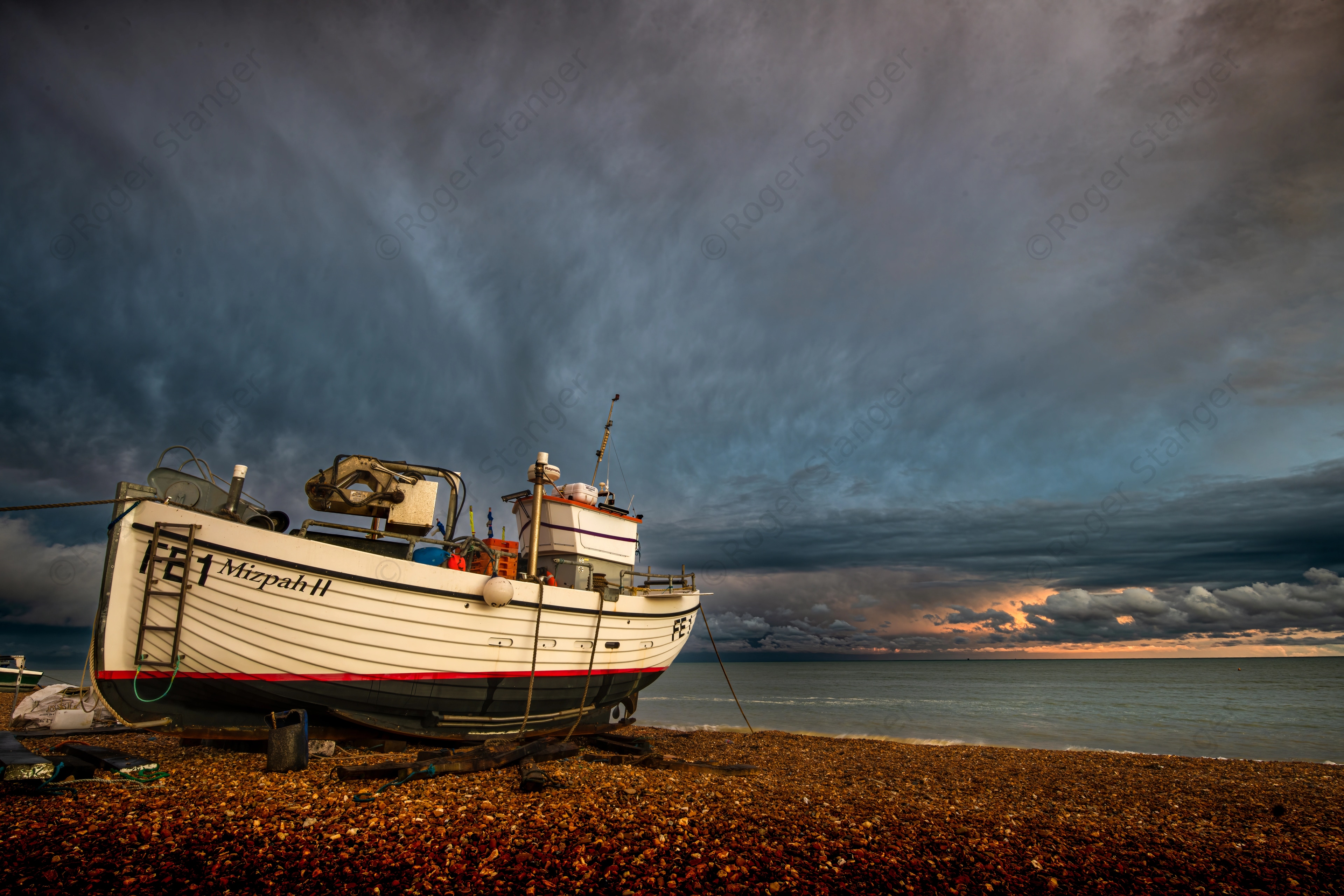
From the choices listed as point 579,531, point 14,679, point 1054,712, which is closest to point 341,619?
point 579,531

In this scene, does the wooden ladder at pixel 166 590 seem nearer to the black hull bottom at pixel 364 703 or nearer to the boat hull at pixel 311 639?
the boat hull at pixel 311 639

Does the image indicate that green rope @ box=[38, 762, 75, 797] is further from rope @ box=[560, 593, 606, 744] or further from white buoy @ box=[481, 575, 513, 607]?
rope @ box=[560, 593, 606, 744]

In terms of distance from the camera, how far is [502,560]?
1295 cm

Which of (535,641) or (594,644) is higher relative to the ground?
(535,641)

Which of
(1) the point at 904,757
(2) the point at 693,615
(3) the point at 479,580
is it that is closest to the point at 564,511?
(3) the point at 479,580

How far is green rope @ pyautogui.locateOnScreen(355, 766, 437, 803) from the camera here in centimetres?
655

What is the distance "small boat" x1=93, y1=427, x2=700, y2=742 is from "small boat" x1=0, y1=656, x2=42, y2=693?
2731 cm

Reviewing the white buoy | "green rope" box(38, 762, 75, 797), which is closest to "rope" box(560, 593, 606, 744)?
the white buoy

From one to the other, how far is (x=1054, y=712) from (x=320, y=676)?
127 feet

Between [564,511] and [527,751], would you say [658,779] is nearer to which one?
[527,751]

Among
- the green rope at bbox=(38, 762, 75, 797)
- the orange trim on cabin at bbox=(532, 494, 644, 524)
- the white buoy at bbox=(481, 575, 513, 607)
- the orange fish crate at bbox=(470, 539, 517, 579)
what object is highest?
the orange trim on cabin at bbox=(532, 494, 644, 524)

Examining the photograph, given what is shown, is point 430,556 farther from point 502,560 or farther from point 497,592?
point 502,560

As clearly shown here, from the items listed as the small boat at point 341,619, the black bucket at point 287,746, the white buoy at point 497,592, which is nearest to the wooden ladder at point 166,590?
the small boat at point 341,619

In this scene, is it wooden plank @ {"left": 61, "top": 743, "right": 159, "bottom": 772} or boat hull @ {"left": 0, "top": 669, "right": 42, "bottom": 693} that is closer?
wooden plank @ {"left": 61, "top": 743, "right": 159, "bottom": 772}
